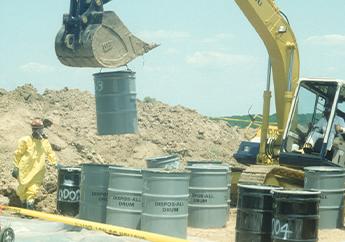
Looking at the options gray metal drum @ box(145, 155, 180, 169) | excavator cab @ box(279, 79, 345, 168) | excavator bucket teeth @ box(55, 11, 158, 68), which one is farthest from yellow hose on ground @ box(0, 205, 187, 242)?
excavator cab @ box(279, 79, 345, 168)

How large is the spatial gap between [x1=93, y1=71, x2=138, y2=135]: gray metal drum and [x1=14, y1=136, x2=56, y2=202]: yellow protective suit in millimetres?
1874

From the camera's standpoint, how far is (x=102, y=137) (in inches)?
893

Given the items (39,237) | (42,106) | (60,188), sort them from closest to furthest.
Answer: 1. (39,237)
2. (60,188)
3. (42,106)

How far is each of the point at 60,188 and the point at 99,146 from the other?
9.54 m

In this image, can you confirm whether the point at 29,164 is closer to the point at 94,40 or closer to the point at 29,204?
the point at 29,204

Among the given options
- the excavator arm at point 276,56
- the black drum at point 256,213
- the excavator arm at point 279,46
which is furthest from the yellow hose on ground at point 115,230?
the excavator arm at point 279,46

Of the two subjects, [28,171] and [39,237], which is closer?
[39,237]

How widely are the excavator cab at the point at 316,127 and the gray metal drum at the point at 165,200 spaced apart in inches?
118

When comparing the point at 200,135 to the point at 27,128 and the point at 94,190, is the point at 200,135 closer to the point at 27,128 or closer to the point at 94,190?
the point at 27,128

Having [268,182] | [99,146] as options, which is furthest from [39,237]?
[99,146]

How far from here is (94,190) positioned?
11.0 meters

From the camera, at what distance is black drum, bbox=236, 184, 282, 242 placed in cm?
945

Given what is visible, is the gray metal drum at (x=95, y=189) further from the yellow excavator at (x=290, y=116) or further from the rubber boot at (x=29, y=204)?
the yellow excavator at (x=290, y=116)

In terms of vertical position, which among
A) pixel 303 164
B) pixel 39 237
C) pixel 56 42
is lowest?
pixel 39 237
